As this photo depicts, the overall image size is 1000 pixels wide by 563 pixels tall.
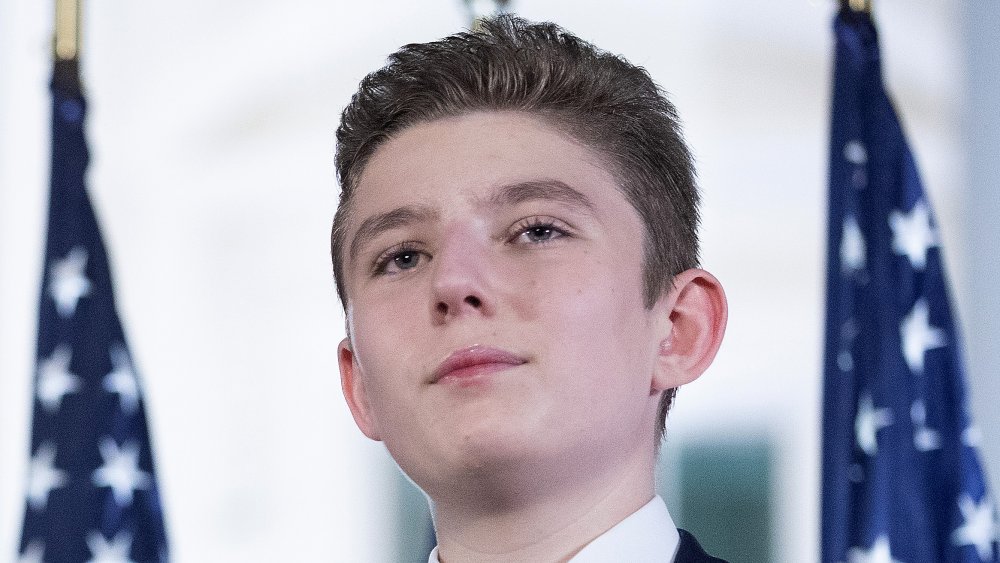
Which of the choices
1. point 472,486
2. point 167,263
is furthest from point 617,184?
point 167,263

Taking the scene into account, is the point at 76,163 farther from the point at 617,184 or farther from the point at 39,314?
the point at 617,184

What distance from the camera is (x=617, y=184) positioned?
1113mm

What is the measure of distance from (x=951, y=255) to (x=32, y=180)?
6.60ft

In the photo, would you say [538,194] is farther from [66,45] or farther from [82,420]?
[66,45]

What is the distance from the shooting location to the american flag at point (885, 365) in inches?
79.1

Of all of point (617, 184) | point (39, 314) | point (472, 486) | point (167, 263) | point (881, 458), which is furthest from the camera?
point (167, 263)

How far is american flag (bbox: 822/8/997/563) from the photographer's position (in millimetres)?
2010

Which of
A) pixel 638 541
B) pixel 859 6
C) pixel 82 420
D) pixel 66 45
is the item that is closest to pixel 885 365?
pixel 859 6

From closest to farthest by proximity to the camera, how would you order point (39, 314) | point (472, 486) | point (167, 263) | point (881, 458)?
point (472, 486) < point (881, 458) < point (39, 314) < point (167, 263)

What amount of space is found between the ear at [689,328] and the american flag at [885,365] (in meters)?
1.02

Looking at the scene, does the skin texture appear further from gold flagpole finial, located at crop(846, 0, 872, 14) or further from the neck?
gold flagpole finial, located at crop(846, 0, 872, 14)

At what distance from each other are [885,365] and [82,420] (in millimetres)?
1471

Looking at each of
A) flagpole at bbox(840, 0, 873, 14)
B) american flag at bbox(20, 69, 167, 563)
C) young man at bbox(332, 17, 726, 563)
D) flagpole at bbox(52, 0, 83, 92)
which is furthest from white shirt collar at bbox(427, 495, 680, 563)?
flagpole at bbox(52, 0, 83, 92)

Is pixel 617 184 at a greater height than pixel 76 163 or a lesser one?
lesser
